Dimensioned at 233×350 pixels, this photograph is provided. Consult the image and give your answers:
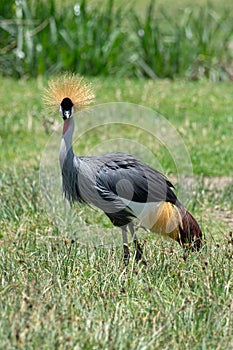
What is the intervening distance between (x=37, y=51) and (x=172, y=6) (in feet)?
24.2

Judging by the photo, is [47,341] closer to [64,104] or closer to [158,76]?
[64,104]

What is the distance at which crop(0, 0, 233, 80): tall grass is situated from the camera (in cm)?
1075

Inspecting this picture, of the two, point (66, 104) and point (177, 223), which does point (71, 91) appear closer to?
point (66, 104)

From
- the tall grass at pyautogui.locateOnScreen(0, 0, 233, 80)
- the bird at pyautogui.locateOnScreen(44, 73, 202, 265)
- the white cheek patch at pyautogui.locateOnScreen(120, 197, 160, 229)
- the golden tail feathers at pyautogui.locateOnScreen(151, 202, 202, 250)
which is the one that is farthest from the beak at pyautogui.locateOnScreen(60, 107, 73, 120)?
the tall grass at pyautogui.locateOnScreen(0, 0, 233, 80)

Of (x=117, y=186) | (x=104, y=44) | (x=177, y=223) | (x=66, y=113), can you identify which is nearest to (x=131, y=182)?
(x=117, y=186)

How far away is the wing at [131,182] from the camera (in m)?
4.93

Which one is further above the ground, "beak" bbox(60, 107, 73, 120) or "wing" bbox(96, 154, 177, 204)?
"beak" bbox(60, 107, 73, 120)

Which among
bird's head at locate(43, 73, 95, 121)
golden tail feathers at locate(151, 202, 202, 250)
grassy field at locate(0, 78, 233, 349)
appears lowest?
grassy field at locate(0, 78, 233, 349)

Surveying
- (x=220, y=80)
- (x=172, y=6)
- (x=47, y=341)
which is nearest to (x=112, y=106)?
(x=220, y=80)

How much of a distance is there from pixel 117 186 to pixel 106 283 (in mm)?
758

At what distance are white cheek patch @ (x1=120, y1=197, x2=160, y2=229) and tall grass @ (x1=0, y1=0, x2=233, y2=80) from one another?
232 inches

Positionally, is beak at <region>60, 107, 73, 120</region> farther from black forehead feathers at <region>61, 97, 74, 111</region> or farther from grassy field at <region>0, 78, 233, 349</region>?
grassy field at <region>0, 78, 233, 349</region>

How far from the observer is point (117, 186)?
4.95m

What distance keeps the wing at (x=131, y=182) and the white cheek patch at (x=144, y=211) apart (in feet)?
0.08
